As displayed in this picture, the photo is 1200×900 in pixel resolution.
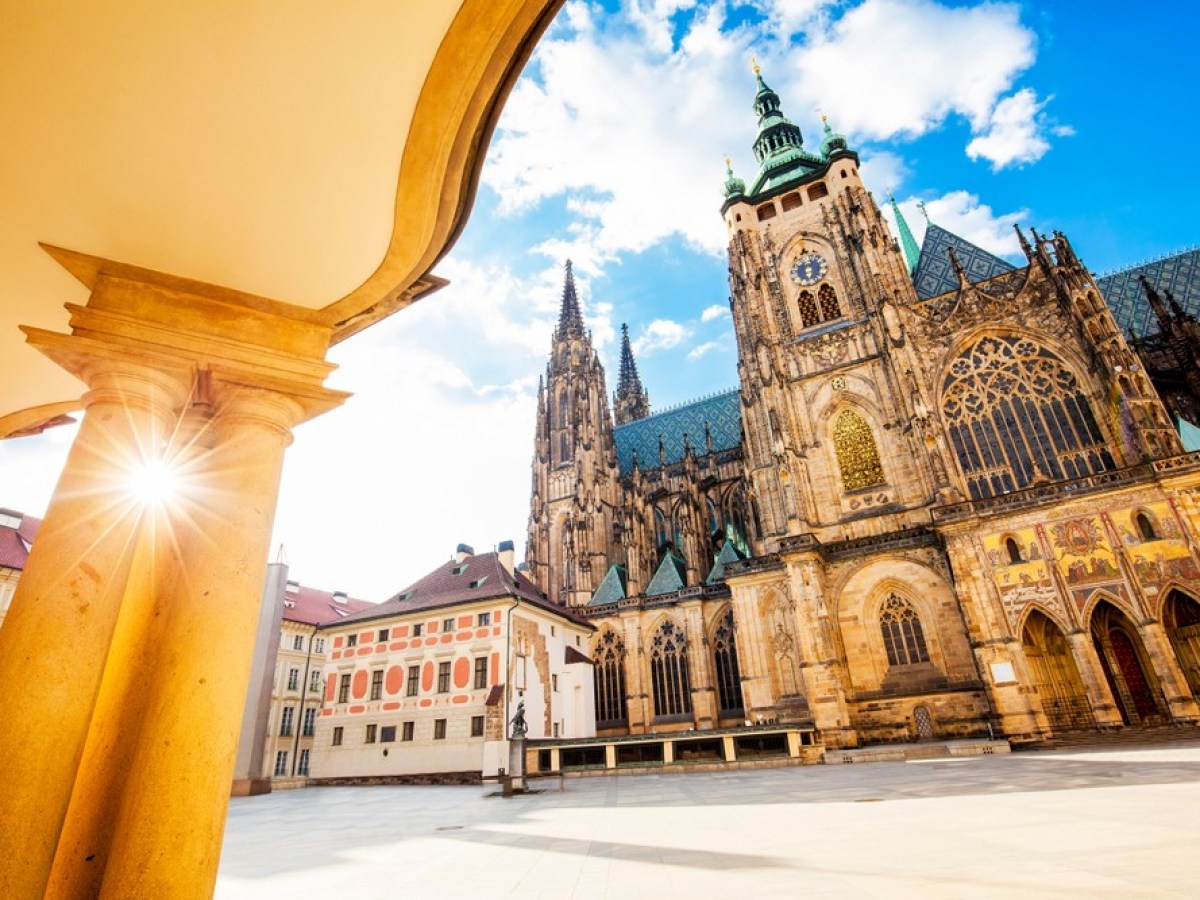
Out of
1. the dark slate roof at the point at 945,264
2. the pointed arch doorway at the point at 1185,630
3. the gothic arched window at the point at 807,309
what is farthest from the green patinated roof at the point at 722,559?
the pointed arch doorway at the point at 1185,630

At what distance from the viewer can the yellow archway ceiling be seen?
235 cm

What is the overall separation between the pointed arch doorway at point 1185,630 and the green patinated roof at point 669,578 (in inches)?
747

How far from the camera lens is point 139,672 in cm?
285

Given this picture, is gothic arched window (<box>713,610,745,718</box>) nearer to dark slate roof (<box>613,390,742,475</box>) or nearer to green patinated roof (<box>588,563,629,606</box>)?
green patinated roof (<box>588,563,629,606</box>)

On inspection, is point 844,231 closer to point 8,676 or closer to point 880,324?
point 880,324

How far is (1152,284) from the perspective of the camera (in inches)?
1117

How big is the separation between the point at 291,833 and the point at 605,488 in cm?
3017

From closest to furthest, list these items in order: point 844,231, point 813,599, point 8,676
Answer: point 8,676 < point 813,599 < point 844,231

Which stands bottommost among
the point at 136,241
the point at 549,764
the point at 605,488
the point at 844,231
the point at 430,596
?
the point at 549,764

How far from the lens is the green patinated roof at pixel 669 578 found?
32031 millimetres

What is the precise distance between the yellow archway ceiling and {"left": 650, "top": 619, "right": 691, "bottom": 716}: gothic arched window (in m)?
29.5

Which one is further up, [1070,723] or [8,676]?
[8,676]

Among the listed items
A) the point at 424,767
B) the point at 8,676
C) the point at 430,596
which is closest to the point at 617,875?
the point at 8,676

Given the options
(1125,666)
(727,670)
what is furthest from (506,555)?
(1125,666)
